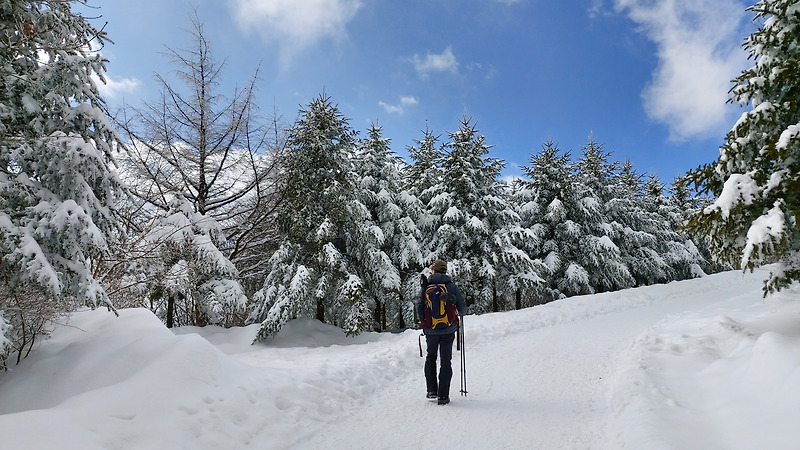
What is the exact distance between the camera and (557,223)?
2252cm

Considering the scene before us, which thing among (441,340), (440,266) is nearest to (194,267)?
(440,266)

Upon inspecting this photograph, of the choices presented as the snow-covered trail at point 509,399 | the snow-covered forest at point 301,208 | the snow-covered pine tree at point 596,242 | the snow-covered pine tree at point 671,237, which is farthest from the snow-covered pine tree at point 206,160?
the snow-covered pine tree at point 671,237

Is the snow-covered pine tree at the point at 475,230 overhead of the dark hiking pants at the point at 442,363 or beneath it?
overhead

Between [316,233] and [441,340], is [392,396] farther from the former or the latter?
[316,233]

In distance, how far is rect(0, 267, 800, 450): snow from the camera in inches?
162

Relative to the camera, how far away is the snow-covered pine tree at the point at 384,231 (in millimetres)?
15438

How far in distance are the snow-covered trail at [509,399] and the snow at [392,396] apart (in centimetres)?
3

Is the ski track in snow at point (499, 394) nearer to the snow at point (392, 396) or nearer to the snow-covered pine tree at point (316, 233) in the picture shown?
the snow at point (392, 396)

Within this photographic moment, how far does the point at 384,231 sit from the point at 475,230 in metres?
4.13

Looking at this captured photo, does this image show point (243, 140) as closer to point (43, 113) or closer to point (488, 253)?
point (43, 113)

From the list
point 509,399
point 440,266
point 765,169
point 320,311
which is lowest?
point 509,399

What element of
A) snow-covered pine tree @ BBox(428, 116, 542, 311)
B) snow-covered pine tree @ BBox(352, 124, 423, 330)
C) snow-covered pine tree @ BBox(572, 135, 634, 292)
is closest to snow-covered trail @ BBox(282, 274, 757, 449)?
snow-covered pine tree @ BBox(352, 124, 423, 330)

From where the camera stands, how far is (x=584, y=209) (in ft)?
73.9

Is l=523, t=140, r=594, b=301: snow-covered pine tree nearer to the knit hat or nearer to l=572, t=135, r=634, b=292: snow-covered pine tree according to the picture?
l=572, t=135, r=634, b=292: snow-covered pine tree
